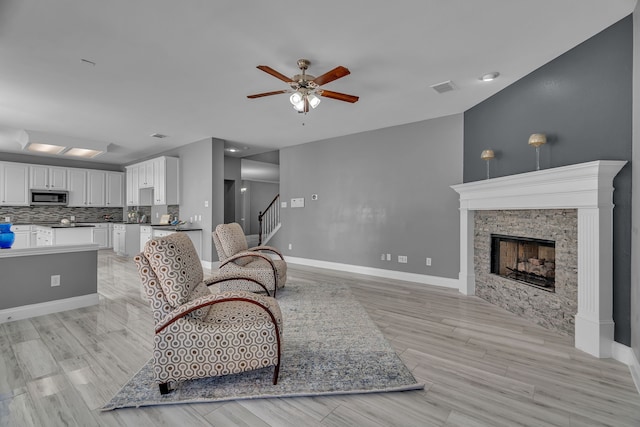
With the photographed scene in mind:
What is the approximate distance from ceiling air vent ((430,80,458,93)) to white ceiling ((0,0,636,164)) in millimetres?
77

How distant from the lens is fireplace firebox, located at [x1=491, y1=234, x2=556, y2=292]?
131 inches

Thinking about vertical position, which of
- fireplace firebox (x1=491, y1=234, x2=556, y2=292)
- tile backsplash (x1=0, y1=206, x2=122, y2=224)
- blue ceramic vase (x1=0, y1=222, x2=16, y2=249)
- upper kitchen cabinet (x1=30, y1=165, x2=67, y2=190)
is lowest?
fireplace firebox (x1=491, y1=234, x2=556, y2=292)

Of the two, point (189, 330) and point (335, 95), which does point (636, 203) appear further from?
point (189, 330)

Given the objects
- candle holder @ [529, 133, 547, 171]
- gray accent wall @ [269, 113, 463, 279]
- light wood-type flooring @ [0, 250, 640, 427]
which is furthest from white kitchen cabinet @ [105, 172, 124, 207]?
candle holder @ [529, 133, 547, 171]

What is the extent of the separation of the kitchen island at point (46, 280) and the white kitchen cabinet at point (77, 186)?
6.25 meters

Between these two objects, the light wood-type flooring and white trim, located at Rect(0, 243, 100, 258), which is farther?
white trim, located at Rect(0, 243, 100, 258)

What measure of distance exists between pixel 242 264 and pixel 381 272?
2.61m

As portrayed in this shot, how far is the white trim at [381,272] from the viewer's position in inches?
191

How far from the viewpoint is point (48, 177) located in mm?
8016

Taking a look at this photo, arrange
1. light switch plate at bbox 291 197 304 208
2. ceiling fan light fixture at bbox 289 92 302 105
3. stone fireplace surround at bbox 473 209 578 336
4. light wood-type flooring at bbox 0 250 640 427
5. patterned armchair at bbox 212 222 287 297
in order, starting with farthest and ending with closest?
1. light switch plate at bbox 291 197 304 208
2. patterned armchair at bbox 212 222 287 297
3. ceiling fan light fixture at bbox 289 92 302 105
4. stone fireplace surround at bbox 473 209 578 336
5. light wood-type flooring at bbox 0 250 640 427

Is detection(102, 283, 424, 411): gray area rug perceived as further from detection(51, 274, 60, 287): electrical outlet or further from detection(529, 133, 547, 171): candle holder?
detection(529, 133, 547, 171): candle holder

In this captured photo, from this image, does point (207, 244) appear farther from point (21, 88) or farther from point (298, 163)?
point (21, 88)

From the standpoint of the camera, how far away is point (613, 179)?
257 centimetres

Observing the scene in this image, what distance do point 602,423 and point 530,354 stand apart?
2.80 feet
